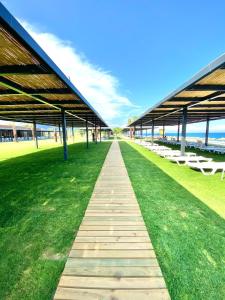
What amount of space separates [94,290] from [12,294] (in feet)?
3.31

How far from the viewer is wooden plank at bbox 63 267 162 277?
2537 mm

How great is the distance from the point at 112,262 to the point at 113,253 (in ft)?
0.67

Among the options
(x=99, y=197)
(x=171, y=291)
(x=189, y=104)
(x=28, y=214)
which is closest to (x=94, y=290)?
(x=171, y=291)

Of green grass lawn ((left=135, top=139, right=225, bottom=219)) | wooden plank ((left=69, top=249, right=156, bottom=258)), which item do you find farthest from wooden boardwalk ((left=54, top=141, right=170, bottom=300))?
green grass lawn ((left=135, top=139, right=225, bottom=219))

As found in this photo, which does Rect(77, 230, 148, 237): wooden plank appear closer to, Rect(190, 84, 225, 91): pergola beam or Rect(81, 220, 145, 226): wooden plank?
Rect(81, 220, 145, 226): wooden plank

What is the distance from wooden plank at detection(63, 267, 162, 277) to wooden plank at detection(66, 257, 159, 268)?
0.21ft

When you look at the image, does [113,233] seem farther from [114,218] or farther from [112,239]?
[114,218]

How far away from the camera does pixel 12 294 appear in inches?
89.8

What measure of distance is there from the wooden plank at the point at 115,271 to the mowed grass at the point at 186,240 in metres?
0.20

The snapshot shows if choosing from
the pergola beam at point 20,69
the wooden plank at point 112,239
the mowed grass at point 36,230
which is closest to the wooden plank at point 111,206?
the mowed grass at point 36,230

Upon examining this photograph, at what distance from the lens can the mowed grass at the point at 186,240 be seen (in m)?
2.41

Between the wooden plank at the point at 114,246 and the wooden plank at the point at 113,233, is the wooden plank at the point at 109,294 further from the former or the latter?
the wooden plank at the point at 113,233

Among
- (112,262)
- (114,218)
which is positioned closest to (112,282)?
(112,262)

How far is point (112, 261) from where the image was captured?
9.20 feet
